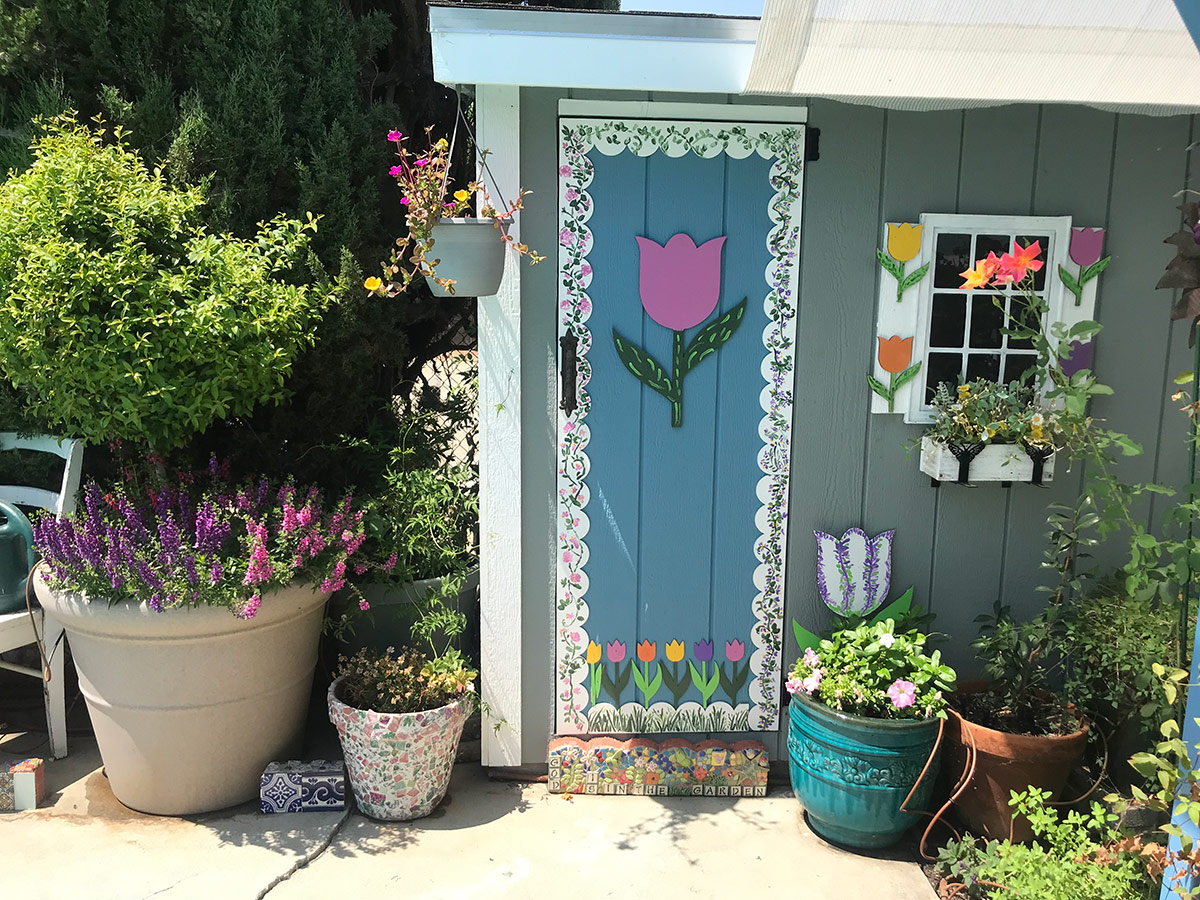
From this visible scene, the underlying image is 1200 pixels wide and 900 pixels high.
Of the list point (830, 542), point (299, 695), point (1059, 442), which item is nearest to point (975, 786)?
point (830, 542)

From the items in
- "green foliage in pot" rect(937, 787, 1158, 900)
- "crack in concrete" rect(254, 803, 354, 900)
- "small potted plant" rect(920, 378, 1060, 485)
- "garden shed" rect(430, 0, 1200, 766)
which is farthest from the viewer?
"garden shed" rect(430, 0, 1200, 766)

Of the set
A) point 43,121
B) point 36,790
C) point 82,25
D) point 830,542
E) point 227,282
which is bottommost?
point 36,790

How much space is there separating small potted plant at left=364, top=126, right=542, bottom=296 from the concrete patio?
1.72 meters

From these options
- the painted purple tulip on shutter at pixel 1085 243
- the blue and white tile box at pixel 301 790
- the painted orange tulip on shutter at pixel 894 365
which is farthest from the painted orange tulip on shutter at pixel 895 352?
the blue and white tile box at pixel 301 790

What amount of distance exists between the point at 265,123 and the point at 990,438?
8.87 ft

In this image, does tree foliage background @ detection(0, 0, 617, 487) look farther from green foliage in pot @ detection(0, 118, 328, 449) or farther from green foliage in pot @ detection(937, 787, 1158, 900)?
green foliage in pot @ detection(937, 787, 1158, 900)

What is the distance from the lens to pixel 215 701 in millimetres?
3090

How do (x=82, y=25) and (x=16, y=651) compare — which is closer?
(x=82, y=25)

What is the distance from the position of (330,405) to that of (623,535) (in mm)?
1239

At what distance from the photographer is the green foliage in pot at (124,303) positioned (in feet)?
9.19

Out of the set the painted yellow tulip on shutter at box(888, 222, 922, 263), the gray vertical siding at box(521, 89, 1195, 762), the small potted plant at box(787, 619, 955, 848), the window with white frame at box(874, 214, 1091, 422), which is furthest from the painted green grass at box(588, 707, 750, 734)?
the painted yellow tulip on shutter at box(888, 222, 922, 263)

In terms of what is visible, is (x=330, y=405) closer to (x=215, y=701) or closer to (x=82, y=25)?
(x=215, y=701)

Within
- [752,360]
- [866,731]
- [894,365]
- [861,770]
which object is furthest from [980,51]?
[861,770]

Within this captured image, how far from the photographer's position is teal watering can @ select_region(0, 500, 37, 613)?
3338mm
